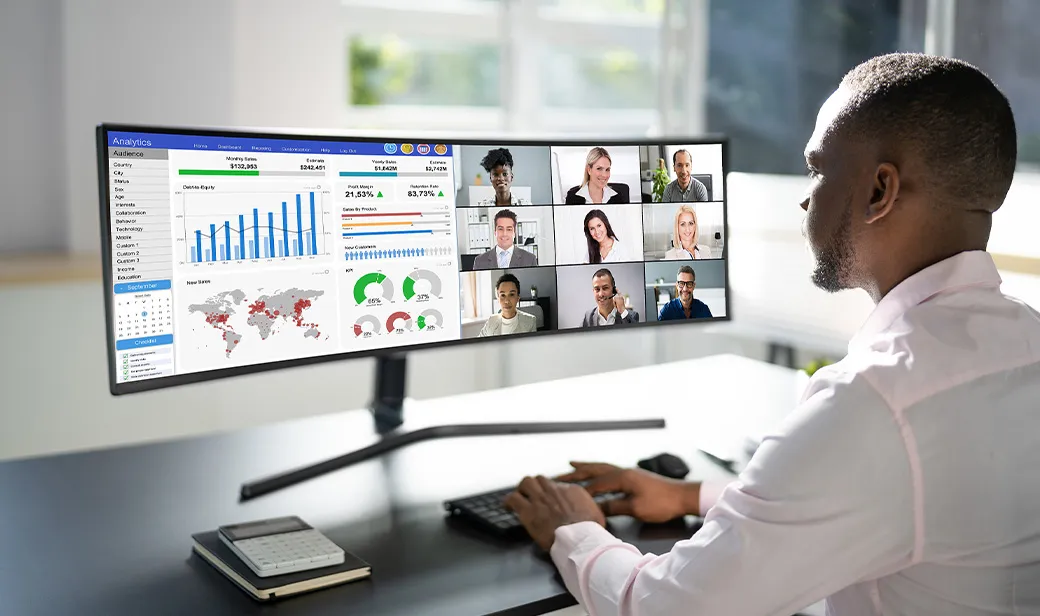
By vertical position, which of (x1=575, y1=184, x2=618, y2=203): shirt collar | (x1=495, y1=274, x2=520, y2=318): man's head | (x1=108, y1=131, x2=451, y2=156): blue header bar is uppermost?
(x1=108, y1=131, x2=451, y2=156): blue header bar

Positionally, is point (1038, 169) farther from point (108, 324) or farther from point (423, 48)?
point (423, 48)

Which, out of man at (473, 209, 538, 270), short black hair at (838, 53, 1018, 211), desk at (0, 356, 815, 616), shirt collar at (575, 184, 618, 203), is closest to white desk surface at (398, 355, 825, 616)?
desk at (0, 356, 815, 616)

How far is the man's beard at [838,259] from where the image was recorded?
45.5 inches

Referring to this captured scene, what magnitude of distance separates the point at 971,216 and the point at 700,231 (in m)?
0.64

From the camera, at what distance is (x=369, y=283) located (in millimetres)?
1528

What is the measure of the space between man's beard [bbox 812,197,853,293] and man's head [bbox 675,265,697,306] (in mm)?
457

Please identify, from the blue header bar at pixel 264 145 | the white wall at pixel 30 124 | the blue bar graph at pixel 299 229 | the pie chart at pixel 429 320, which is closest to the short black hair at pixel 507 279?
the pie chart at pixel 429 320

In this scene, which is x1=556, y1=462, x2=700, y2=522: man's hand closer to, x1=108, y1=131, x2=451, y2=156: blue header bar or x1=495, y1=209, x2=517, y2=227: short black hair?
x1=495, y1=209, x2=517, y2=227: short black hair

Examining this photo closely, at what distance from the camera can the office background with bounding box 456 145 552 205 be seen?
159cm

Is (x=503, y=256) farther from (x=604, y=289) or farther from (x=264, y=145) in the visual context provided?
(x=264, y=145)

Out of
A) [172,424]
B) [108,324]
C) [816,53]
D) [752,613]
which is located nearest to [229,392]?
[172,424]

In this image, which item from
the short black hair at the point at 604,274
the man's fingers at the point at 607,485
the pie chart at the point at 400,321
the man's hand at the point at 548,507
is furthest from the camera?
the short black hair at the point at 604,274

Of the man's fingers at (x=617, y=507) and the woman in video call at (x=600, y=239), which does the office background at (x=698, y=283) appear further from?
the man's fingers at (x=617, y=507)

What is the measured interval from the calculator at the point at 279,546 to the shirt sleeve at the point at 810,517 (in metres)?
0.42
